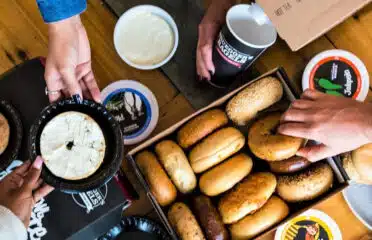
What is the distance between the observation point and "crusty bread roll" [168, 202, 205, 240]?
2.78 ft

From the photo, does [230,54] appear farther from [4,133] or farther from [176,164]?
[4,133]

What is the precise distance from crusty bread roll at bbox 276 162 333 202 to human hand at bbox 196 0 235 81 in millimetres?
284

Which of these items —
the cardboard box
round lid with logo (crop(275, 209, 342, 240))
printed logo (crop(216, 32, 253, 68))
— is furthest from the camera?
round lid with logo (crop(275, 209, 342, 240))

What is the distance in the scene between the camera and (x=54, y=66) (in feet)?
2.57

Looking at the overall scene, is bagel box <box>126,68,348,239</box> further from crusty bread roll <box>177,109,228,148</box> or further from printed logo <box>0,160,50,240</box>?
printed logo <box>0,160,50,240</box>

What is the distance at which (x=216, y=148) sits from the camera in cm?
87

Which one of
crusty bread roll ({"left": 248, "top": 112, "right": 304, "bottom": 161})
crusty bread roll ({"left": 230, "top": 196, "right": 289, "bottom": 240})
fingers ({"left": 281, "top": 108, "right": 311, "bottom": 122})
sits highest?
fingers ({"left": 281, "top": 108, "right": 311, "bottom": 122})

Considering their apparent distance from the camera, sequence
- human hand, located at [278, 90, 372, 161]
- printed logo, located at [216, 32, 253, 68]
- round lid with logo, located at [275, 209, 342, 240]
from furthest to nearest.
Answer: round lid with logo, located at [275, 209, 342, 240] → printed logo, located at [216, 32, 253, 68] → human hand, located at [278, 90, 372, 161]

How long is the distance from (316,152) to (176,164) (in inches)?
10.7

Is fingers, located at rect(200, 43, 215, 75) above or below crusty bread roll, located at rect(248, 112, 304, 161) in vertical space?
above

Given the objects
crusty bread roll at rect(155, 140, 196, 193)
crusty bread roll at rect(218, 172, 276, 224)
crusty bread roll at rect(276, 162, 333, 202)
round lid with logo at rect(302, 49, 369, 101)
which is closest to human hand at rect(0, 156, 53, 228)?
crusty bread roll at rect(155, 140, 196, 193)

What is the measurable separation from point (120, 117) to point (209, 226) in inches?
12.3

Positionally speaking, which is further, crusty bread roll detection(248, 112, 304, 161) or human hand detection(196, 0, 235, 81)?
human hand detection(196, 0, 235, 81)

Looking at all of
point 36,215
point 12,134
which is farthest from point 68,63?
point 36,215
